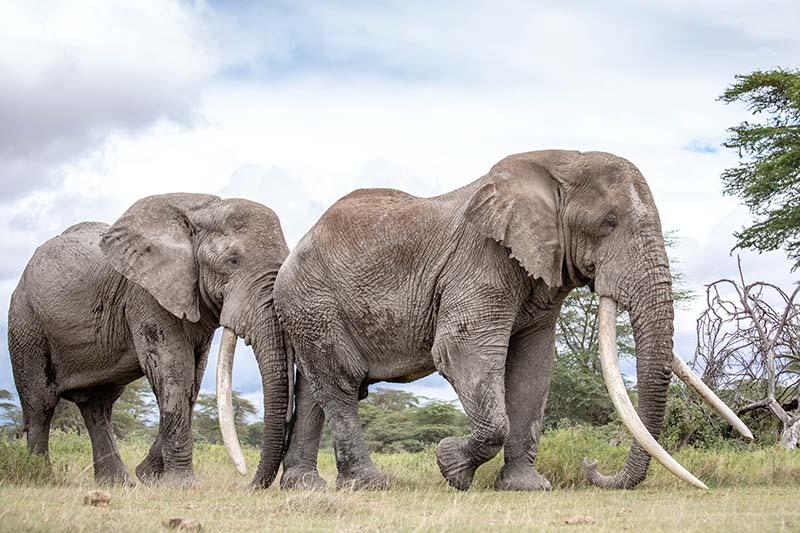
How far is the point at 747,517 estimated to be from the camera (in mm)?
8281

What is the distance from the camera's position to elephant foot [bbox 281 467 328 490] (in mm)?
11756

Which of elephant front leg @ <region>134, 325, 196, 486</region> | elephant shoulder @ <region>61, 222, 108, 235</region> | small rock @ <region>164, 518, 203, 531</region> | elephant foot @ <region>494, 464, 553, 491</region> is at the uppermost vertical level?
elephant shoulder @ <region>61, 222, 108, 235</region>

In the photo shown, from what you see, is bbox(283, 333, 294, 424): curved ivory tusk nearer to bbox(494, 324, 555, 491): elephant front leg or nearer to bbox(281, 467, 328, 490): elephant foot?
bbox(281, 467, 328, 490): elephant foot

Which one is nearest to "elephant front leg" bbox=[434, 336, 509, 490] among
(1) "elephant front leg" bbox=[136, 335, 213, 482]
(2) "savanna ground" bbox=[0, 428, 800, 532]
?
(2) "savanna ground" bbox=[0, 428, 800, 532]

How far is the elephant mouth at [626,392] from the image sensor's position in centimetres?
966

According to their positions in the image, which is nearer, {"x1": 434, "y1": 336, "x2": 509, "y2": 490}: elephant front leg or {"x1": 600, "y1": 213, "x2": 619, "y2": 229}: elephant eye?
{"x1": 600, "y1": 213, "x2": 619, "y2": 229}: elephant eye

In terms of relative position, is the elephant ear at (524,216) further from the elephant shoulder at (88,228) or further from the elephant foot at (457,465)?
the elephant shoulder at (88,228)

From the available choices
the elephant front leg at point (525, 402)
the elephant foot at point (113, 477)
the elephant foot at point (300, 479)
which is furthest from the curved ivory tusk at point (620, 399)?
the elephant foot at point (113, 477)

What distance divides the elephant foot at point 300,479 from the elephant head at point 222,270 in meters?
0.18

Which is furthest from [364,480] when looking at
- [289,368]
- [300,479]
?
[289,368]

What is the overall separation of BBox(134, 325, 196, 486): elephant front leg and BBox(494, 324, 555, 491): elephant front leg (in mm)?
3521

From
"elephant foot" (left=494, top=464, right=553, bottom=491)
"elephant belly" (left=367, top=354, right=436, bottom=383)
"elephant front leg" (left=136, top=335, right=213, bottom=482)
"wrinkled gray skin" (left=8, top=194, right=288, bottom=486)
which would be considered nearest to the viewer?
"elephant foot" (left=494, top=464, right=553, bottom=491)

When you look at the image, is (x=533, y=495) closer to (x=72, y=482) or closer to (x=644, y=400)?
(x=644, y=400)

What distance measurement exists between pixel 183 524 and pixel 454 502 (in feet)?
8.05
